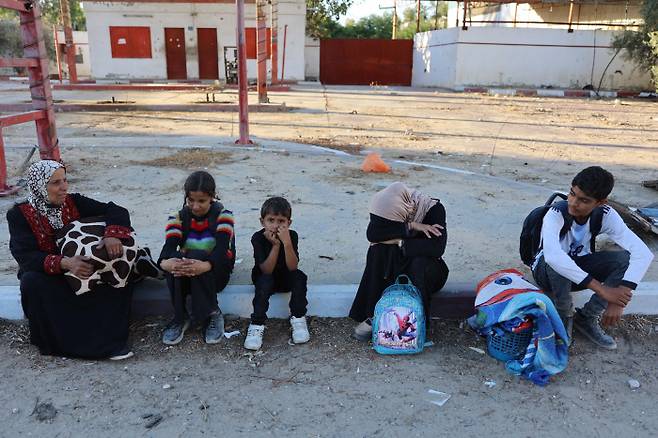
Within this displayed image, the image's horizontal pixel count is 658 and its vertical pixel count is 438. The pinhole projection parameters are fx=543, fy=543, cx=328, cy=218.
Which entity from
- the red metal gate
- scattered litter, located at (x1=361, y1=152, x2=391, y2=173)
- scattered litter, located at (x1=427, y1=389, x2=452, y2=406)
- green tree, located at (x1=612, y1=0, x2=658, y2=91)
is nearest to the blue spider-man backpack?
scattered litter, located at (x1=427, y1=389, x2=452, y2=406)

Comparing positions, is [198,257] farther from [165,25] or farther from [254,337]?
[165,25]

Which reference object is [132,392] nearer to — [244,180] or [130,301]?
[130,301]

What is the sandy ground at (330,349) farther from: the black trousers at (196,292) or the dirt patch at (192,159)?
the black trousers at (196,292)

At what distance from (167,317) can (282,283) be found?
2.46 ft

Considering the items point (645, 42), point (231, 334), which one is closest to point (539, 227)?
point (231, 334)

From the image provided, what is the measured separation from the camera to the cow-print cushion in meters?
2.88

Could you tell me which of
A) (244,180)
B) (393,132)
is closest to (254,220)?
(244,180)

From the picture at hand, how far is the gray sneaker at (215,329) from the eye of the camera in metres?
3.08

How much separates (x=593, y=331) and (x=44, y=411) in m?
2.90

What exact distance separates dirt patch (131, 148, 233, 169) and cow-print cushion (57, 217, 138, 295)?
13.0ft

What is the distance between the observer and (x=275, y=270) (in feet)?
10.7

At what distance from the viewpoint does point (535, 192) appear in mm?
5926

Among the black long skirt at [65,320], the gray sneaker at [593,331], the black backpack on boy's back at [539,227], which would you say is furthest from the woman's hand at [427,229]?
the black long skirt at [65,320]

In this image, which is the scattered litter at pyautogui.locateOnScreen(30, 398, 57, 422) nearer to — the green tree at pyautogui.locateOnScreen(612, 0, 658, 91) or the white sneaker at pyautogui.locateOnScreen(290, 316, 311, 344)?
the white sneaker at pyautogui.locateOnScreen(290, 316, 311, 344)
